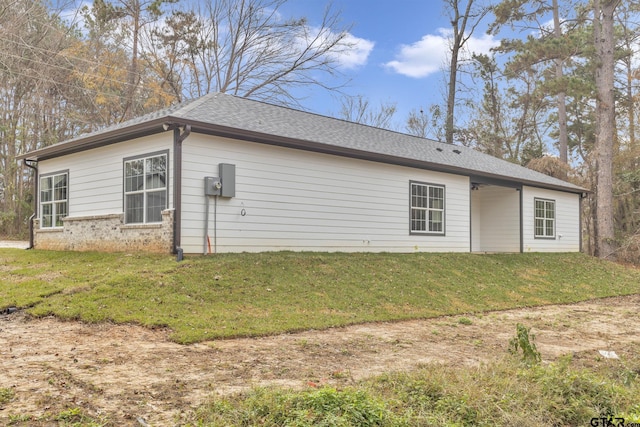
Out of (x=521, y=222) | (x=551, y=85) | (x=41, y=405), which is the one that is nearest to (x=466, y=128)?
(x=551, y=85)

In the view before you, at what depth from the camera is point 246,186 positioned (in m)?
10.7

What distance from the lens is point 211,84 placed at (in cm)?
2369

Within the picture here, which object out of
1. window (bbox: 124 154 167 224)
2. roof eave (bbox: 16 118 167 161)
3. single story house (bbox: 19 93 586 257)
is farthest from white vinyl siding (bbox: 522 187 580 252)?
roof eave (bbox: 16 118 167 161)

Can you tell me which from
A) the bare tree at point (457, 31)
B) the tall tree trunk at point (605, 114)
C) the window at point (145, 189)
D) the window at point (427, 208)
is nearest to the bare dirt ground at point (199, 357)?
the window at point (145, 189)

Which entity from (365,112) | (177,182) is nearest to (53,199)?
(177,182)

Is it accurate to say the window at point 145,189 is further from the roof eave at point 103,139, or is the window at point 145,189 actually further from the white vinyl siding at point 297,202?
the white vinyl siding at point 297,202

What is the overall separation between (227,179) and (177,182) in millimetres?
1010

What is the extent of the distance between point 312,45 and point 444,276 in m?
14.1

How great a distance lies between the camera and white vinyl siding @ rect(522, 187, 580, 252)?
695 inches

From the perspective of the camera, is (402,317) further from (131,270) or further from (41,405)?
(41,405)

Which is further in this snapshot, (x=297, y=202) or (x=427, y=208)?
(x=427, y=208)

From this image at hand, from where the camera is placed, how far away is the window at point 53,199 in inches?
502

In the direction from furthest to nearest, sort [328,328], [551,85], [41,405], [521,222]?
[551,85], [521,222], [328,328], [41,405]

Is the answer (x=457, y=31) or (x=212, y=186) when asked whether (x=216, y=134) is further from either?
(x=457, y=31)
